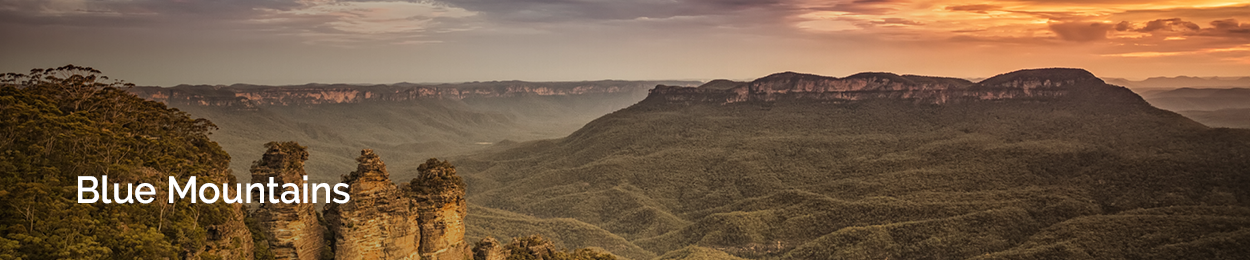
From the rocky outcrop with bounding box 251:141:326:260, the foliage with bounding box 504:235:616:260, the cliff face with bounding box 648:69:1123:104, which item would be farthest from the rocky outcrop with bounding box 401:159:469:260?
the cliff face with bounding box 648:69:1123:104

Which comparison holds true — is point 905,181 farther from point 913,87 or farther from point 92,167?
point 92,167

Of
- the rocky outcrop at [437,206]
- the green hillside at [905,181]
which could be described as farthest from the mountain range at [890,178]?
the rocky outcrop at [437,206]

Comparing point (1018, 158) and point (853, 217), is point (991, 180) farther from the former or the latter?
point (853, 217)

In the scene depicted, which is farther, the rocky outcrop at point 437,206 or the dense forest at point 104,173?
the rocky outcrop at point 437,206

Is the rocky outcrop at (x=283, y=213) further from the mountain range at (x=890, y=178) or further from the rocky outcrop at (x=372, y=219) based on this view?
the mountain range at (x=890, y=178)

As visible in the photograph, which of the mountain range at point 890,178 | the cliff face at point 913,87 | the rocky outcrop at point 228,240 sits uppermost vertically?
the cliff face at point 913,87

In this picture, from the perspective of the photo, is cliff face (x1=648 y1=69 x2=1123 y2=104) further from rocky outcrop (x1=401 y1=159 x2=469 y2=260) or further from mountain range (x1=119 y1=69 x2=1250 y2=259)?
rocky outcrop (x1=401 y1=159 x2=469 y2=260)

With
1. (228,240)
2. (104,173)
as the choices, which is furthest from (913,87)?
(104,173)
